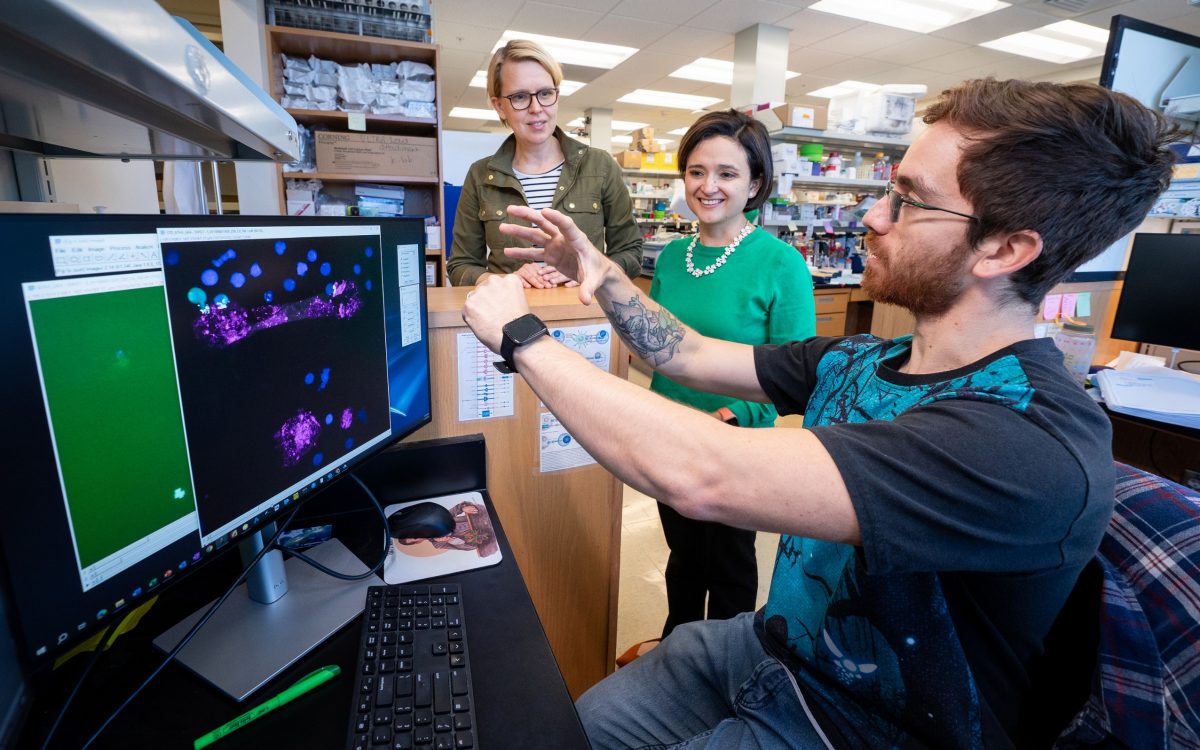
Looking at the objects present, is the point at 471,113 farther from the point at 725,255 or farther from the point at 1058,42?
the point at 725,255

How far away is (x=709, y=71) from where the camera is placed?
701cm

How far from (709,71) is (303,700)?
7.69 meters

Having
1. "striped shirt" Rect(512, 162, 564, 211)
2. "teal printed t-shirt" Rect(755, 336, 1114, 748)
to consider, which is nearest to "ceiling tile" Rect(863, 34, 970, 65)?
"striped shirt" Rect(512, 162, 564, 211)

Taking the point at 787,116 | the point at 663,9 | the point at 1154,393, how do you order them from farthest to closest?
the point at 663,9 → the point at 787,116 → the point at 1154,393

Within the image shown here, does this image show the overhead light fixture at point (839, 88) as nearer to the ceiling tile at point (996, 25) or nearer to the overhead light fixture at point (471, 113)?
the ceiling tile at point (996, 25)

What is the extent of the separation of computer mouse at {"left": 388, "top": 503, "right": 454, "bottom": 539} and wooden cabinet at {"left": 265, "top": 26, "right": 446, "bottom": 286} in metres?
2.07

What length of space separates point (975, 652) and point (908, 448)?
289mm

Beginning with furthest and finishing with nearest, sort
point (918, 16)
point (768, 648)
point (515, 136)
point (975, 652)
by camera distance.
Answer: point (918, 16) < point (515, 136) < point (768, 648) < point (975, 652)

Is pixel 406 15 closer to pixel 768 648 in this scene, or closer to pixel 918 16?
pixel 768 648

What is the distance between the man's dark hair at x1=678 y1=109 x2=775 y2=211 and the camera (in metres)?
1.59

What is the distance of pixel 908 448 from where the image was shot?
64cm

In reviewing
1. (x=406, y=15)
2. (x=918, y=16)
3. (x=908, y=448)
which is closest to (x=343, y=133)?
(x=406, y=15)

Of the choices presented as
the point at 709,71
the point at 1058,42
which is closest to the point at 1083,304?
the point at 1058,42

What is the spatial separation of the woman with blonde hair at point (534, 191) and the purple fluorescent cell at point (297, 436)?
1.15 m
